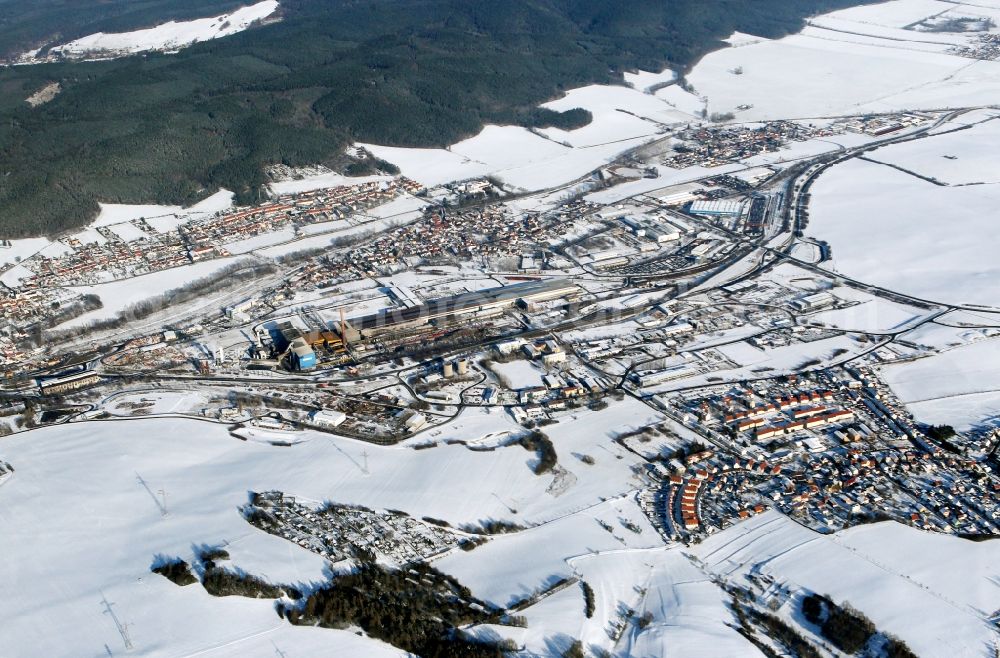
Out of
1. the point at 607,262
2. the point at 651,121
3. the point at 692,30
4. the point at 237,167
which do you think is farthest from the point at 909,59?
the point at 237,167

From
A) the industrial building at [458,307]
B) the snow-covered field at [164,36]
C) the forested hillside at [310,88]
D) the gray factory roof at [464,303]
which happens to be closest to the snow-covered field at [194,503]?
the industrial building at [458,307]

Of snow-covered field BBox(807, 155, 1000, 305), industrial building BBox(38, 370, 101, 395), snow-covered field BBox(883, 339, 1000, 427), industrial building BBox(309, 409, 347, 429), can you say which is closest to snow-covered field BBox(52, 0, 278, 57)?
industrial building BBox(38, 370, 101, 395)

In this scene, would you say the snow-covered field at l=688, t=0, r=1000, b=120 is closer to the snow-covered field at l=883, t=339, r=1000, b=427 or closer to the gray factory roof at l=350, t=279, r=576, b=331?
the gray factory roof at l=350, t=279, r=576, b=331

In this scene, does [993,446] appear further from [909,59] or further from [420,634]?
[909,59]

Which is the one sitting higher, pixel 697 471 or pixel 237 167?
pixel 237 167

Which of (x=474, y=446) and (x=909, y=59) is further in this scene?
(x=909, y=59)

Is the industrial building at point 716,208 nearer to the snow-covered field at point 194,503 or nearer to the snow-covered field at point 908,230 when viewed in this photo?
the snow-covered field at point 908,230
